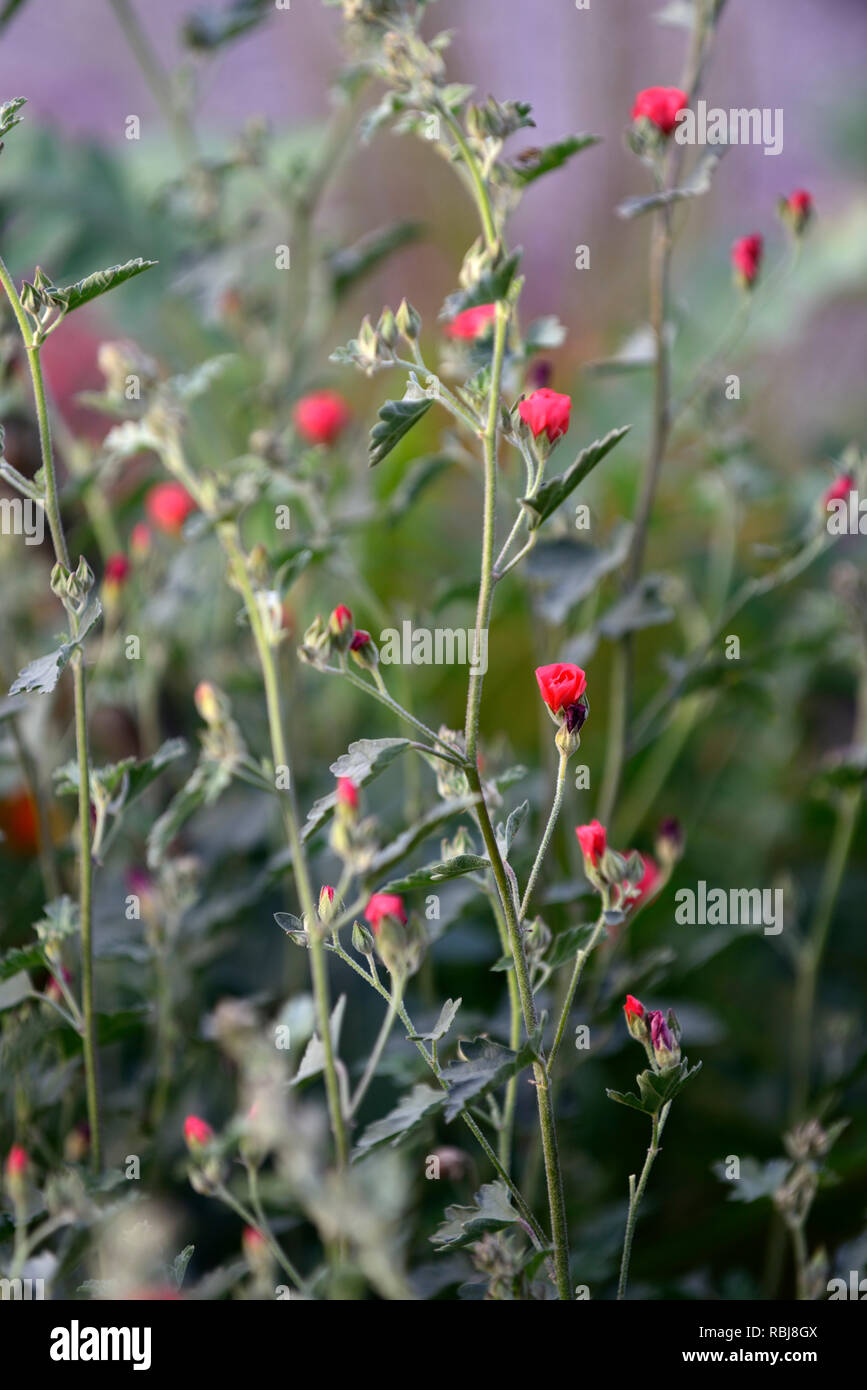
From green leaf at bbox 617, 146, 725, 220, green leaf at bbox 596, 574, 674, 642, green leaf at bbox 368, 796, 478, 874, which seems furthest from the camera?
green leaf at bbox 596, 574, 674, 642

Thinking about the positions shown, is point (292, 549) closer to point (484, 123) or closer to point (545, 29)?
point (484, 123)

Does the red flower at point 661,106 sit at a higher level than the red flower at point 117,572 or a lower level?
higher

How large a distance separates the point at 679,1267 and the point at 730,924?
204 mm

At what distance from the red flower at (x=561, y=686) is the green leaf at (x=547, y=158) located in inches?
7.4

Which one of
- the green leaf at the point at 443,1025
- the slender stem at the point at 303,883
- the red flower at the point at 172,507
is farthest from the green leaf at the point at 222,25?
the green leaf at the point at 443,1025

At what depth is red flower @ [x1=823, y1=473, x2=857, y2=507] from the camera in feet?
1.82

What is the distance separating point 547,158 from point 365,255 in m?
0.31

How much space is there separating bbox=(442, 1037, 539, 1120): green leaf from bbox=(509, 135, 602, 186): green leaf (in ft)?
1.03

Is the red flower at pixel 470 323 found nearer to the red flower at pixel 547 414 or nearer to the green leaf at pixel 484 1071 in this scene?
the red flower at pixel 547 414

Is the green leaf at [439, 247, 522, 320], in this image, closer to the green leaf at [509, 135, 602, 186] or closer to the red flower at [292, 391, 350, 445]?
the green leaf at [509, 135, 602, 186]

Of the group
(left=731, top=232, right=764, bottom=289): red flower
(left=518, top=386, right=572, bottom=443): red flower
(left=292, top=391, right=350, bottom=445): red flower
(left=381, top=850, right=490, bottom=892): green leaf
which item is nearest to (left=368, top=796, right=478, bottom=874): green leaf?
(left=381, top=850, right=490, bottom=892): green leaf

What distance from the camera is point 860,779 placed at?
63 cm

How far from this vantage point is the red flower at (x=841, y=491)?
21.8 inches
